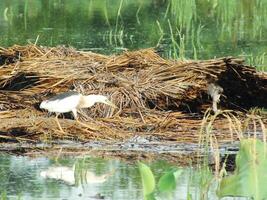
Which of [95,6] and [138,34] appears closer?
[138,34]

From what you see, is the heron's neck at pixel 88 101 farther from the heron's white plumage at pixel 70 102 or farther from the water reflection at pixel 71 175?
the water reflection at pixel 71 175

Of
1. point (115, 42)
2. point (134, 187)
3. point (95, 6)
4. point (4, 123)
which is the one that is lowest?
point (134, 187)

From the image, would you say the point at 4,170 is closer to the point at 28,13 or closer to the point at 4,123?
the point at 4,123

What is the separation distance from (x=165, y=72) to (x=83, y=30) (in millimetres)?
6306

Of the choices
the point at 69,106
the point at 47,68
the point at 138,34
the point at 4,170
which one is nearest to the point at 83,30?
the point at 138,34

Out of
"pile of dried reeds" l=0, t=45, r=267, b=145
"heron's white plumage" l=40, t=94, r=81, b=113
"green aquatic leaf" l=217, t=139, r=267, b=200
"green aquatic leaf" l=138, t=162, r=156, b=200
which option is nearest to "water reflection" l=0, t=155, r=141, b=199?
"pile of dried reeds" l=0, t=45, r=267, b=145

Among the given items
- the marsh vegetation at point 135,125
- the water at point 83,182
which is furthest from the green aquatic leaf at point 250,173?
the water at point 83,182

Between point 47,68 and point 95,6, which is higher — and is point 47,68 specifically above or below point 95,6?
below

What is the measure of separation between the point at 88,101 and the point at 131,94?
0.51 meters

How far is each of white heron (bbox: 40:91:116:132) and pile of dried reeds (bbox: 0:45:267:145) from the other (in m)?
0.09

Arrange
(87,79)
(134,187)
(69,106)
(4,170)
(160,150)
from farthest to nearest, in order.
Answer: (87,79) → (69,106) → (160,150) → (4,170) → (134,187)

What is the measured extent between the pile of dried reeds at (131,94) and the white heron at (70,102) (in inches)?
3.7

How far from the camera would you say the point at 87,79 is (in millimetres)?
9016

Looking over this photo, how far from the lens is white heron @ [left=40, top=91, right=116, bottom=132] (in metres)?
8.30
